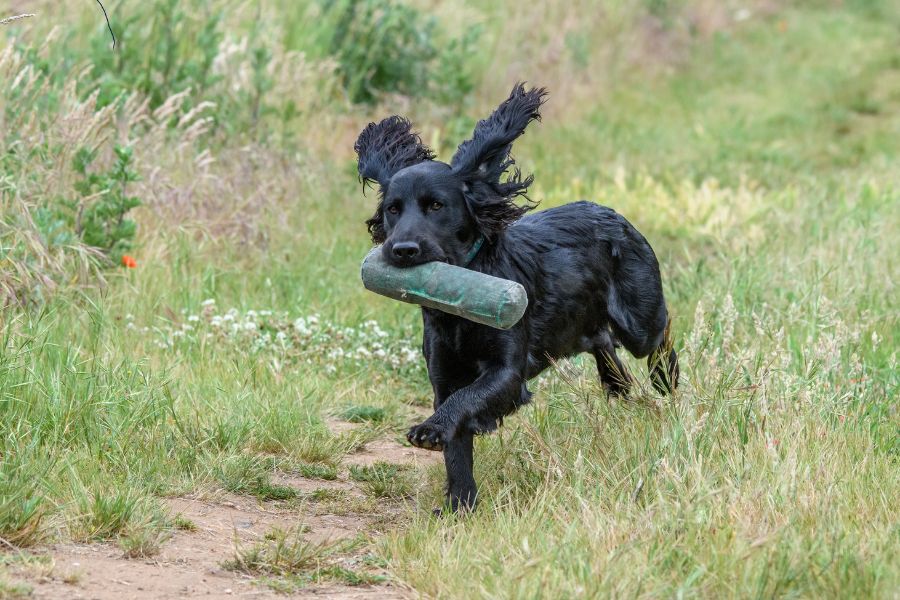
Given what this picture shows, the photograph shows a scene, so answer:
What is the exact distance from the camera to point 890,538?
3.21m

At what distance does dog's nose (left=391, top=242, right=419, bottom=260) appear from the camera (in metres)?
3.92

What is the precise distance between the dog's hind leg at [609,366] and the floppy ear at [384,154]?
1174 mm

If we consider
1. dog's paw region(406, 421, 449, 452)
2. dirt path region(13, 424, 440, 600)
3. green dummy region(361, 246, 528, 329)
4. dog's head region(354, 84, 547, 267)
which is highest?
A: dog's head region(354, 84, 547, 267)

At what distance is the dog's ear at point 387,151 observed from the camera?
4488 millimetres

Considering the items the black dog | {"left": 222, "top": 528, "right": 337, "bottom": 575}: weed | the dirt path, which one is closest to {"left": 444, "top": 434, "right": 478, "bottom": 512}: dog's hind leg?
the black dog

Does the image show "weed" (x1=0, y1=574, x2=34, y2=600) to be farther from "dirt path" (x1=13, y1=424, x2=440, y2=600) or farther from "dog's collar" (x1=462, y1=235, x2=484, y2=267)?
"dog's collar" (x1=462, y1=235, x2=484, y2=267)

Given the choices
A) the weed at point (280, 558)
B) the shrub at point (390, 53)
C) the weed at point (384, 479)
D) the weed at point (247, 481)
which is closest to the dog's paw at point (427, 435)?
the weed at point (280, 558)

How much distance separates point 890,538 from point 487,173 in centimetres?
196

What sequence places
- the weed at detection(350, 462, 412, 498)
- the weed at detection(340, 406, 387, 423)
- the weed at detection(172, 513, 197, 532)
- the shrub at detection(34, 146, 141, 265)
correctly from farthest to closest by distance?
the shrub at detection(34, 146, 141, 265) → the weed at detection(340, 406, 387, 423) → the weed at detection(350, 462, 412, 498) → the weed at detection(172, 513, 197, 532)

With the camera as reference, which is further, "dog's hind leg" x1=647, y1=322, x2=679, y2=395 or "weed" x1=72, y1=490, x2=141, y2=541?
"dog's hind leg" x1=647, y1=322, x2=679, y2=395

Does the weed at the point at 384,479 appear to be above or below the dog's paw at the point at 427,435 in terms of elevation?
below

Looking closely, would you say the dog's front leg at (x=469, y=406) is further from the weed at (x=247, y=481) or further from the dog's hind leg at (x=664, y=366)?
the dog's hind leg at (x=664, y=366)

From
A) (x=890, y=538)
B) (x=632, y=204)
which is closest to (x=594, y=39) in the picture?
(x=632, y=204)

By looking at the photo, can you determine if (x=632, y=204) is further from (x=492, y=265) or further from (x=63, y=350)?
(x=63, y=350)
